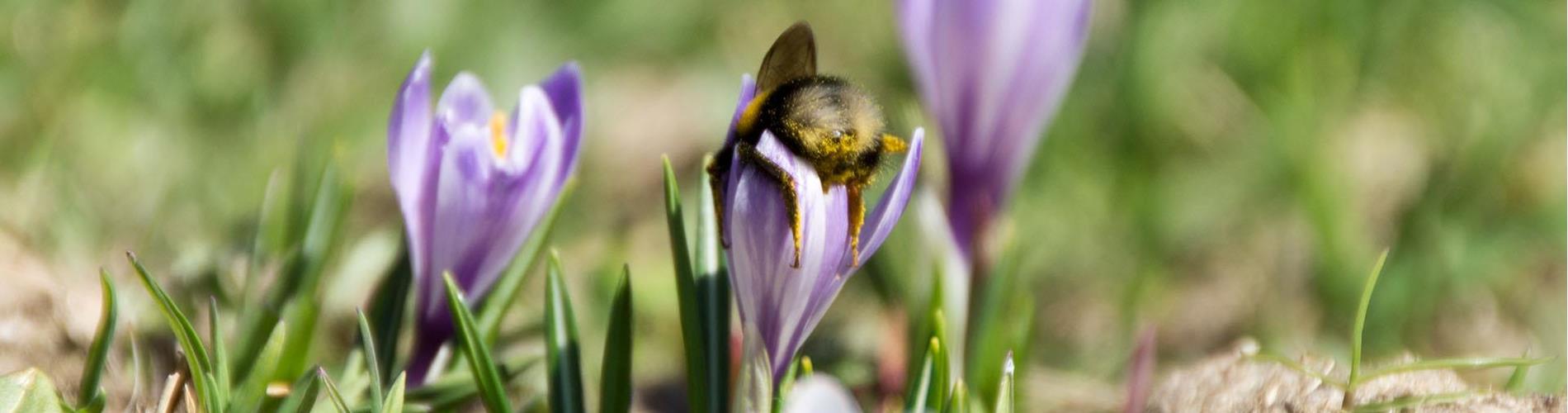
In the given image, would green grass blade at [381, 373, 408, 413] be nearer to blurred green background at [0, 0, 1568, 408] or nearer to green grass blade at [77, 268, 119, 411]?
green grass blade at [77, 268, 119, 411]

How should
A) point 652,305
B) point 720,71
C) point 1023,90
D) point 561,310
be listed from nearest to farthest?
1. point 561,310
2. point 1023,90
3. point 652,305
4. point 720,71

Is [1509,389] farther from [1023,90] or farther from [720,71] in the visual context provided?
[720,71]

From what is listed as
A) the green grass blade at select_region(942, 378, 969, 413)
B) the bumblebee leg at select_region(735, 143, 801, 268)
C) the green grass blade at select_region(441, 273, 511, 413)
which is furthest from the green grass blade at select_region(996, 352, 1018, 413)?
the green grass blade at select_region(441, 273, 511, 413)

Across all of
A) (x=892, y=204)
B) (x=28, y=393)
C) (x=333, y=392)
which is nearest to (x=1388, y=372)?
(x=892, y=204)

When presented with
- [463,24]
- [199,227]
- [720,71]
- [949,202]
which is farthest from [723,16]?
[949,202]

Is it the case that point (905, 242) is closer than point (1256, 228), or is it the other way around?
point (905, 242)

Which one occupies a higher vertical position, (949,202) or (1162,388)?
(949,202)
